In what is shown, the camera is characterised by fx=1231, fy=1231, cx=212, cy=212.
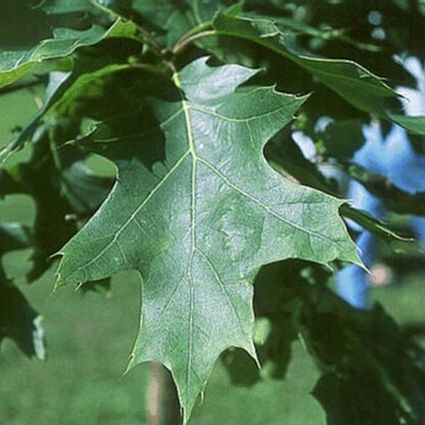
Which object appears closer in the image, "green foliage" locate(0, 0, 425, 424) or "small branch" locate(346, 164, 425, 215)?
"green foliage" locate(0, 0, 425, 424)

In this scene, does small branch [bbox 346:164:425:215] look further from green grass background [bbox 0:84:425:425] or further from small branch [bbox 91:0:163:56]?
green grass background [bbox 0:84:425:425]

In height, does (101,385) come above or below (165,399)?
below

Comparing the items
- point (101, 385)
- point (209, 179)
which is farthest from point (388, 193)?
point (101, 385)

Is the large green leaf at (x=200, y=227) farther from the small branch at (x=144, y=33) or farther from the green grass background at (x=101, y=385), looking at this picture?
the green grass background at (x=101, y=385)

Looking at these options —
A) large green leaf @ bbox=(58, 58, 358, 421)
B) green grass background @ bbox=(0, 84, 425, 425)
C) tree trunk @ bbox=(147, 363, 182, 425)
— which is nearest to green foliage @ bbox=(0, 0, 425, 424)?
large green leaf @ bbox=(58, 58, 358, 421)

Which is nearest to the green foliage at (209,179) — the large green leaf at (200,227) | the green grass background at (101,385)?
the large green leaf at (200,227)

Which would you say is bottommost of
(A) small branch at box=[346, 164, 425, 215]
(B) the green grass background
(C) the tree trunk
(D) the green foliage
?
(B) the green grass background

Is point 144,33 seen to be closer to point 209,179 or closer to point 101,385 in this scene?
point 209,179
